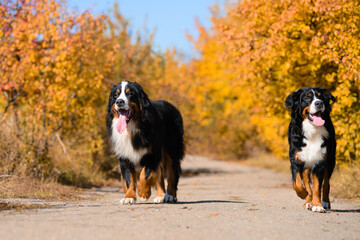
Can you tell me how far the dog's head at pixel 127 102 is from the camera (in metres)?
8.34

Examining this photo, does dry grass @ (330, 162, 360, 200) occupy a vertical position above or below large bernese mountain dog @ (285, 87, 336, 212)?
below

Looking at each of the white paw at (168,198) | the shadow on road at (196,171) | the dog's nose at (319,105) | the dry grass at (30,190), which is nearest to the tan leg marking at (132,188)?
the white paw at (168,198)

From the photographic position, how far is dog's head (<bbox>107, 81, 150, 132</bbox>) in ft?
27.4

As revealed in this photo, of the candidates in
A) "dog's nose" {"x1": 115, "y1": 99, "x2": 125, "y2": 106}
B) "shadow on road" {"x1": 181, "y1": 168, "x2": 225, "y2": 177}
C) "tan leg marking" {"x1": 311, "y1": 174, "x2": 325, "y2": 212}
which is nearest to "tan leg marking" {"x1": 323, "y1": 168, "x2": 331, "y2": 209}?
"tan leg marking" {"x1": 311, "y1": 174, "x2": 325, "y2": 212}

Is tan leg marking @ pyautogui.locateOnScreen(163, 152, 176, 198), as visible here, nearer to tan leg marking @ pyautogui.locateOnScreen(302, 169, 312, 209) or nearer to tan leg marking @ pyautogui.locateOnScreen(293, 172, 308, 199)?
tan leg marking @ pyautogui.locateOnScreen(293, 172, 308, 199)

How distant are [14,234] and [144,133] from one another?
358 cm

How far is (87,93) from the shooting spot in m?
15.1

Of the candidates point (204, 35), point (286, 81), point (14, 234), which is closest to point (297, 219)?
point (14, 234)

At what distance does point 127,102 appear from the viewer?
835 centimetres

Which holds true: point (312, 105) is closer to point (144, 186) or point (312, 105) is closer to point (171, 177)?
point (171, 177)

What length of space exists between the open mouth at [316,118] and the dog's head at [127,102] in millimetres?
2629

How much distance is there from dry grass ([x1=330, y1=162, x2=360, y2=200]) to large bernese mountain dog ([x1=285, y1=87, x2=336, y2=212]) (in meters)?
2.94

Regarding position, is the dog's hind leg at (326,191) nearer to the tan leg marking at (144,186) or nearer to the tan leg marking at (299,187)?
the tan leg marking at (299,187)

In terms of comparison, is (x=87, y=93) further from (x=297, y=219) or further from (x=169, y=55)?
(x=169, y=55)
